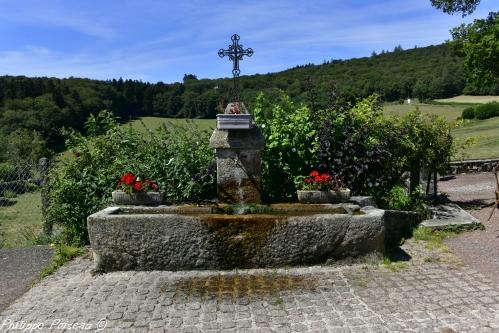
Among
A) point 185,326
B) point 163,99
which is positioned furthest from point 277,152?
point 163,99

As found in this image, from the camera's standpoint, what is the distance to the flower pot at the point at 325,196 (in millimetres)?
6652

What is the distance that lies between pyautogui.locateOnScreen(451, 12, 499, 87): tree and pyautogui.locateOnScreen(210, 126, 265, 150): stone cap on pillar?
10155 millimetres

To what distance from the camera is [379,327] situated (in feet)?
12.9

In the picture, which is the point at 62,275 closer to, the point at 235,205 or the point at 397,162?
the point at 235,205

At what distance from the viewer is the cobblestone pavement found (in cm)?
406

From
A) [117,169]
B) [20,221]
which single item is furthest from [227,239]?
[20,221]

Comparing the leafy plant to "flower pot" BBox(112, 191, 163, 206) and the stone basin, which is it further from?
"flower pot" BBox(112, 191, 163, 206)

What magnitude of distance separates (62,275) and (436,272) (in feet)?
15.3

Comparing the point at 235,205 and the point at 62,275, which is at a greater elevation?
the point at 235,205

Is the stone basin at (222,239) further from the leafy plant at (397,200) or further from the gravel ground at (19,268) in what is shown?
the leafy plant at (397,200)

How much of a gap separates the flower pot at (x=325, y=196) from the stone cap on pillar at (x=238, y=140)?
3.31ft

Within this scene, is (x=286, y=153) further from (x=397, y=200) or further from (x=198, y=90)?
(x=198, y=90)

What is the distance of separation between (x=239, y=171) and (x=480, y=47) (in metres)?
10.8

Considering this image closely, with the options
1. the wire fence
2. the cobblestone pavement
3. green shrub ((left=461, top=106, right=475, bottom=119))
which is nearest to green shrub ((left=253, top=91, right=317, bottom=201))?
the cobblestone pavement
